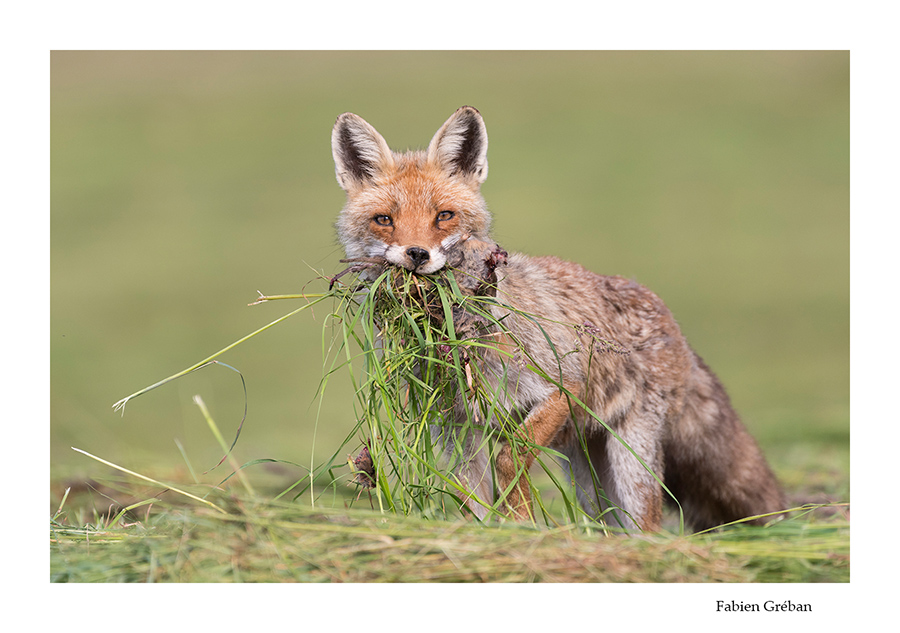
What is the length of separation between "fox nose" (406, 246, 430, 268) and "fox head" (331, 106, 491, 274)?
7 cm

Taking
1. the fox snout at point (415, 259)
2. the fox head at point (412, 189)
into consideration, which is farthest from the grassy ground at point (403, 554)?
the fox head at point (412, 189)

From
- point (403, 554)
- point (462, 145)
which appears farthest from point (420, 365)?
point (462, 145)

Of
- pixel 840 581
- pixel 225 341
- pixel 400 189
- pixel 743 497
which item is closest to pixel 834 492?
pixel 743 497

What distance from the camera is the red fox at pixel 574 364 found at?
15.2 feet

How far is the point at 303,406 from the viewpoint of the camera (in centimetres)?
1290

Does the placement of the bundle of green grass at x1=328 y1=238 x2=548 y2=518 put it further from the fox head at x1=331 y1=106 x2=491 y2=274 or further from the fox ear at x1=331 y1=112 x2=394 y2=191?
the fox ear at x1=331 y1=112 x2=394 y2=191

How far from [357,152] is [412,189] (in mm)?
572

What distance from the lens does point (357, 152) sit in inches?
198

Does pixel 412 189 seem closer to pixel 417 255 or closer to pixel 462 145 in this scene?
pixel 462 145

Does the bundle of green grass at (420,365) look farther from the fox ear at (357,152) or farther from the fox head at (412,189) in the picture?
the fox ear at (357,152)

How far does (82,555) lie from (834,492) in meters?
5.81

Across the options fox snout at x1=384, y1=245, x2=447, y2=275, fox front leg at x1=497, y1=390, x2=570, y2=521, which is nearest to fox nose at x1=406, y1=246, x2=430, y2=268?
fox snout at x1=384, y1=245, x2=447, y2=275

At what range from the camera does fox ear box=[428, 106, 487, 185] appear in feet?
15.9

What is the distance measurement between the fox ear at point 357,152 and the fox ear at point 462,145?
325mm
